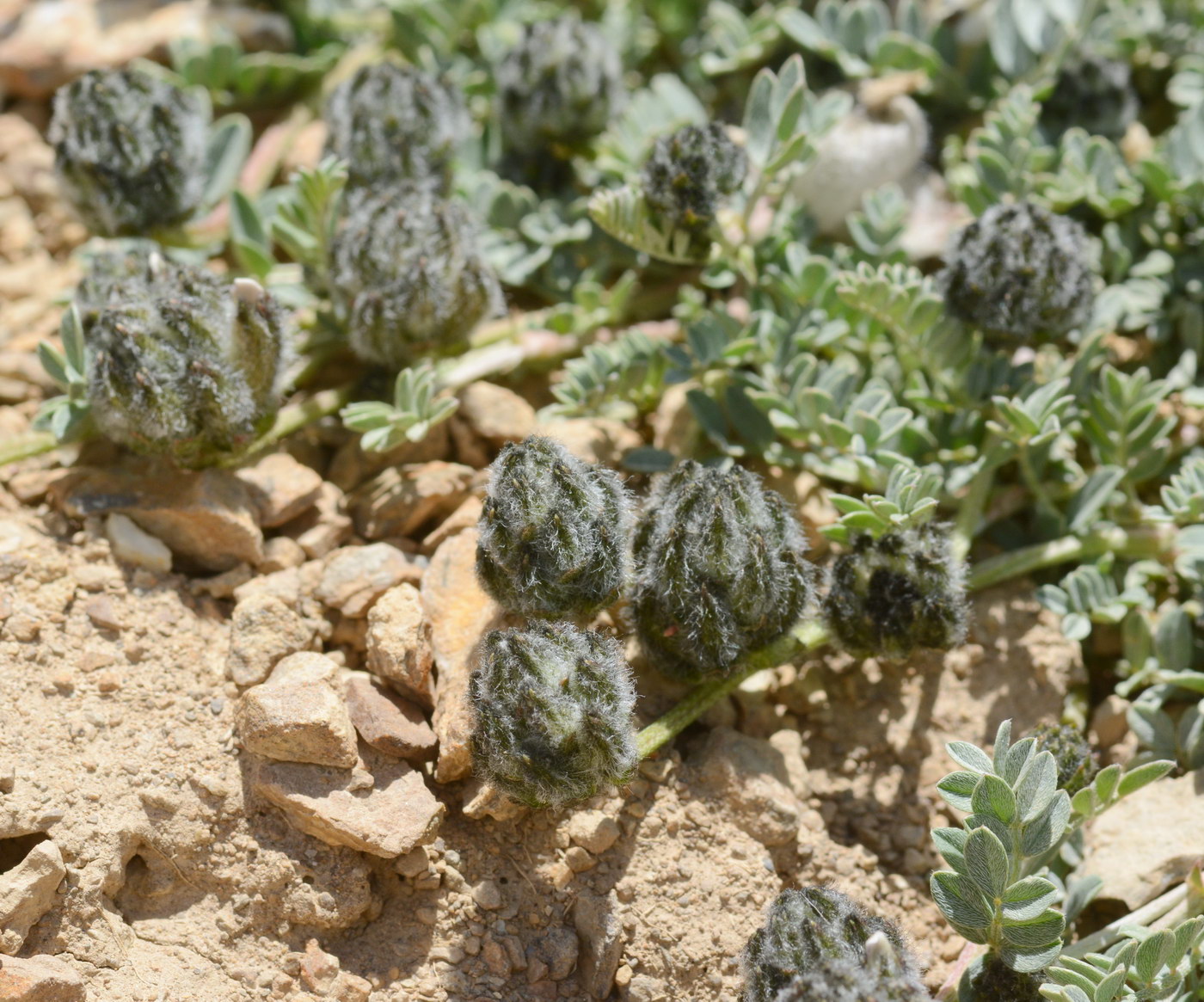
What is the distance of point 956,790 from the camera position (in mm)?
2520

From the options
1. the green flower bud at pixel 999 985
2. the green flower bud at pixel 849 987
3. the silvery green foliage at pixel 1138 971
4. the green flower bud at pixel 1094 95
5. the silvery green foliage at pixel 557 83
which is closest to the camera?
the green flower bud at pixel 849 987

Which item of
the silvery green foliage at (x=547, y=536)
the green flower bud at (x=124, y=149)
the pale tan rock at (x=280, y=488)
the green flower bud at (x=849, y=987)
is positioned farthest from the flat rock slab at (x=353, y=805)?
the green flower bud at (x=124, y=149)

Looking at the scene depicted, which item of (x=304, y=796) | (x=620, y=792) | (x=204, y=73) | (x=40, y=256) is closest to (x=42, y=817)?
(x=304, y=796)

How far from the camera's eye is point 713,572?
271cm

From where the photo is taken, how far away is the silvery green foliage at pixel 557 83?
399 centimetres

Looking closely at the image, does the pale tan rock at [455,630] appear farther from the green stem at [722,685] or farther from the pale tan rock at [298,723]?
the green stem at [722,685]

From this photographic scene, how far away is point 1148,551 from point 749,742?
4.31ft

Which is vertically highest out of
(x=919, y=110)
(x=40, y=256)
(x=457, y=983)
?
(x=919, y=110)

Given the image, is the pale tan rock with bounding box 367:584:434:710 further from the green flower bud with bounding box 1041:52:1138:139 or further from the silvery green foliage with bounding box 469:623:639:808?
the green flower bud with bounding box 1041:52:1138:139

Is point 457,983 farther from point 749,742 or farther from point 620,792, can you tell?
point 749,742

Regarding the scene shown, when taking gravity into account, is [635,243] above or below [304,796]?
above

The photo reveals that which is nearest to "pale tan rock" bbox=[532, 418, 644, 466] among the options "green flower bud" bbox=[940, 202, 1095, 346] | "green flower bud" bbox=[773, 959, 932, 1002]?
"green flower bud" bbox=[940, 202, 1095, 346]

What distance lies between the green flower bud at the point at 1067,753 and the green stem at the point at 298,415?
2170mm

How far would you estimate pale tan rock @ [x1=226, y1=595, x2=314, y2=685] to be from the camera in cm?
294
